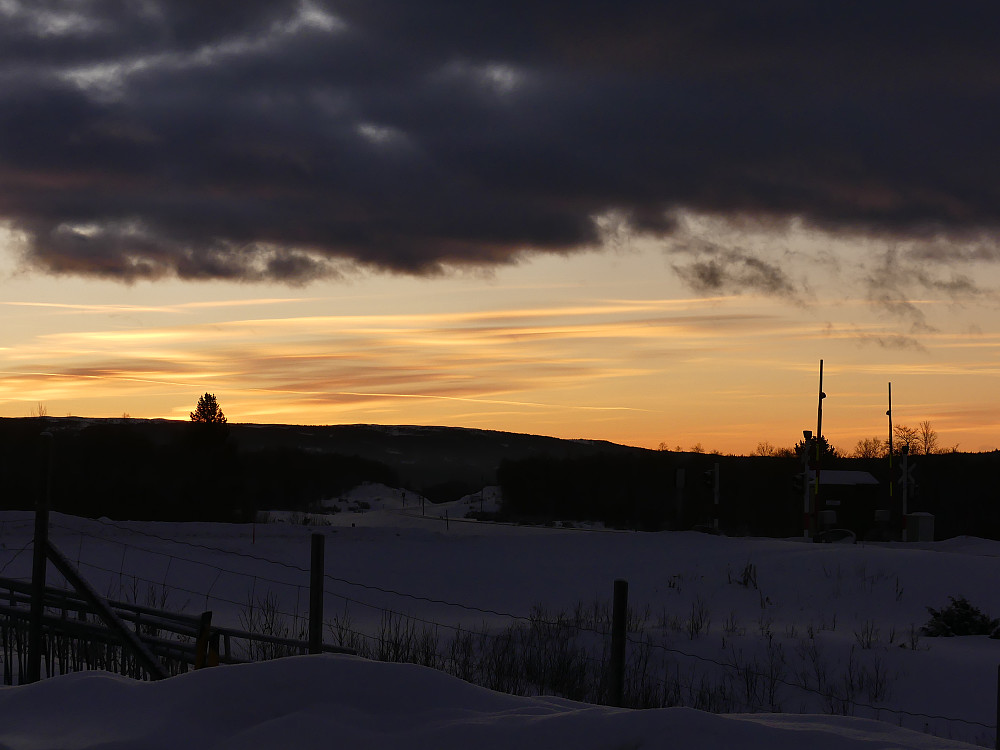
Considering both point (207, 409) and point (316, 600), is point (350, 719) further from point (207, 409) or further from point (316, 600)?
point (207, 409)

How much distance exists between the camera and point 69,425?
5817 inches

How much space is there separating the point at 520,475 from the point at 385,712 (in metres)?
→ 74.8

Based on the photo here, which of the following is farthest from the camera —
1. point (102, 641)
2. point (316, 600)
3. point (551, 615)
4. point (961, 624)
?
point (551, 615)

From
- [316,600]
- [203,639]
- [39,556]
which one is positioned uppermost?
[39,556]

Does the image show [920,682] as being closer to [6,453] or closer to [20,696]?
[20,696]

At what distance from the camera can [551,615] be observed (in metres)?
21.4

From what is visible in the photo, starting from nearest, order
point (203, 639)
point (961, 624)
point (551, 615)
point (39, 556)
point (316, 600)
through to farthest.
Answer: point (203, 639)
point (39, 556)
point (316, 600)
point (961, 624)
point (551, 615)

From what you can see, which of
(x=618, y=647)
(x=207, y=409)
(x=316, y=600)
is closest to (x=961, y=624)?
(x=618, y=647)

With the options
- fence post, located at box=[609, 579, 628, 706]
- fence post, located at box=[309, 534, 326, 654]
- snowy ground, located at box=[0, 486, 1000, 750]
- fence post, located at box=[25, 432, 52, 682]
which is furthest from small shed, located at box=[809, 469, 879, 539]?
fence post, located at box=[25, 432, 52, 682]

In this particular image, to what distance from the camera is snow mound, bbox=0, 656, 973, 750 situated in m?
5.54

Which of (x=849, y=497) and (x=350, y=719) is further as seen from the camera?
(x=849, y=497)

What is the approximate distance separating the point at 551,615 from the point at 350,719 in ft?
52.1

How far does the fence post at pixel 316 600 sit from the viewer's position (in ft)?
31.0

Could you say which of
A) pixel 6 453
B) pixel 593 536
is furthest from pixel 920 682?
pixel 6 453
